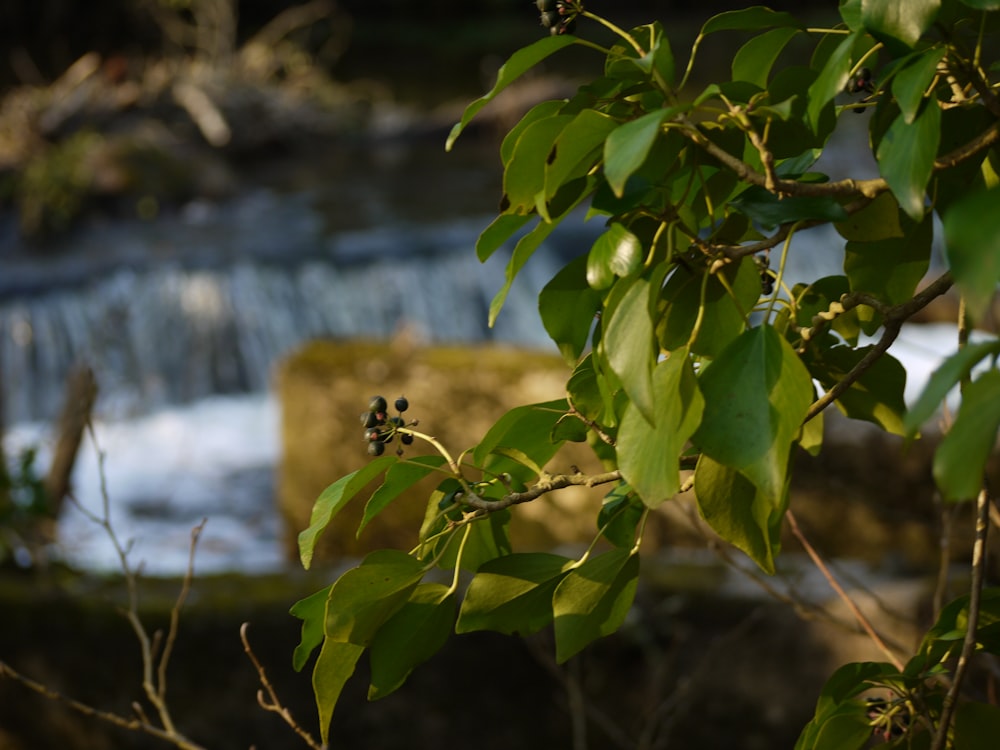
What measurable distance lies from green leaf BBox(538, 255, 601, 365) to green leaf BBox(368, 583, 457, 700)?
14cm

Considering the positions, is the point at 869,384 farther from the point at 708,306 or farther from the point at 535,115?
the point at 535,115

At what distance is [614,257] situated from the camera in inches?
20.9

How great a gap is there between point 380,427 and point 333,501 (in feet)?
0.32

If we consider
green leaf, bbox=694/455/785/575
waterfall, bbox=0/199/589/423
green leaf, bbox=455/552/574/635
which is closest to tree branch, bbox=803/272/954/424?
green leaf, bbox=694/455/785/575

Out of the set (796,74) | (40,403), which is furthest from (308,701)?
(40,403)

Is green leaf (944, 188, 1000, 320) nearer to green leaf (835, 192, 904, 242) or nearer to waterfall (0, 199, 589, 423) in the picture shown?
green leaf (835, 192, 904, 242)

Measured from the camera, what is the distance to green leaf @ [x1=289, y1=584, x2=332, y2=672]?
58cm

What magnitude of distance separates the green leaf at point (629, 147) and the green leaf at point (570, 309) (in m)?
0.17

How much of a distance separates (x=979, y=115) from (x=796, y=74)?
88mm

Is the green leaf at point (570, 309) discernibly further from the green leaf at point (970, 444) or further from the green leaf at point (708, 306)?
the green leaf at point (970, 444)

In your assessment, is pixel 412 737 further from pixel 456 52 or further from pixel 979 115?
pixel 456 52

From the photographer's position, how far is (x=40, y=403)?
231 inches

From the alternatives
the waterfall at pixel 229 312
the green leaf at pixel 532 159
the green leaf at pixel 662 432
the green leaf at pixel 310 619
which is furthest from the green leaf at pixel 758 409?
the waterfall at pixel 229 312

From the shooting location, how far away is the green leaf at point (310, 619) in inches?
22.7
